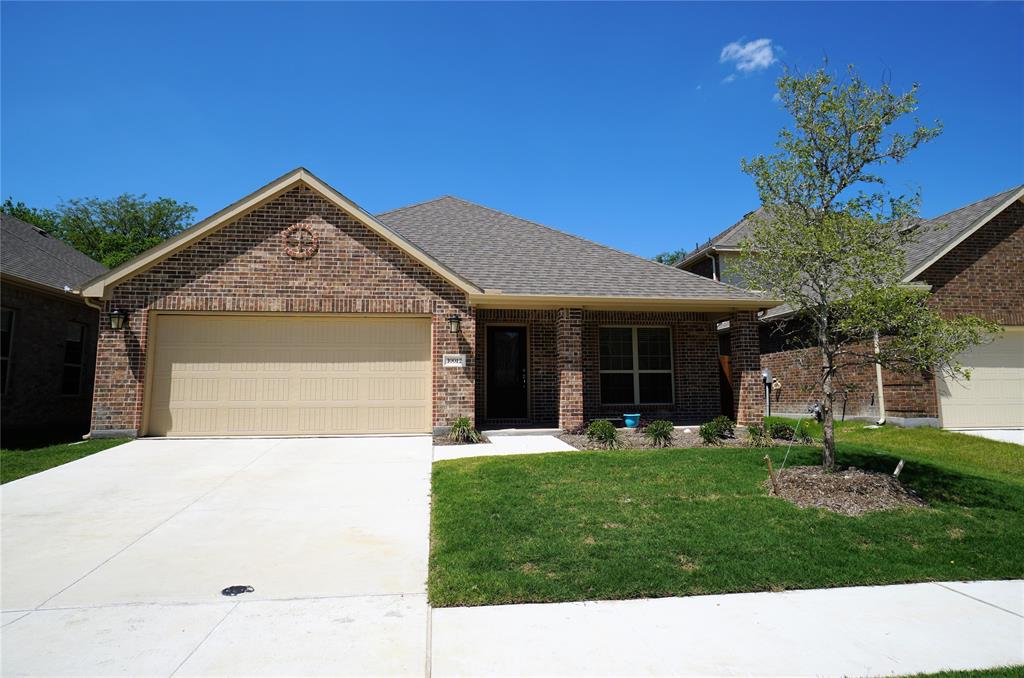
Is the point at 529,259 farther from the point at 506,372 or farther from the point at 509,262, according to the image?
the point at 506,372

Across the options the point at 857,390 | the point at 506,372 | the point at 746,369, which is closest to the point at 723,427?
the point at 746,369

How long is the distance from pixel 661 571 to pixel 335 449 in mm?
6872

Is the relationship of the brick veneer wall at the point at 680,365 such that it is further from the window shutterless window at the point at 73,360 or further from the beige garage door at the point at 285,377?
the window shutterless window at the point at 73,360

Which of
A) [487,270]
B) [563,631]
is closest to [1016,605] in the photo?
[563,631]

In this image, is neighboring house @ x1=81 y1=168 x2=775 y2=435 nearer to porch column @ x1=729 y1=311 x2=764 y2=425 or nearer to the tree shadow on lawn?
porch column @ x1=729 y1=311 x2=764 y2=425

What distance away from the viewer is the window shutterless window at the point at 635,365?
46.8 ft

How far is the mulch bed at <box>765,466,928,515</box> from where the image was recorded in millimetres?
6523

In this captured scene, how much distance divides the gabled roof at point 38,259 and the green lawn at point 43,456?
15.4ft

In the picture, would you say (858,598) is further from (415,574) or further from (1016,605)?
(415,574)

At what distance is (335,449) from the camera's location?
991 cm

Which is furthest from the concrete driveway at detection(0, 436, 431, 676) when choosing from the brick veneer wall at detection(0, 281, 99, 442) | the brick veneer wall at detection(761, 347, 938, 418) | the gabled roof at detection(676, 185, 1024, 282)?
the gabled roof at detection(676, 185, 1024, 282)

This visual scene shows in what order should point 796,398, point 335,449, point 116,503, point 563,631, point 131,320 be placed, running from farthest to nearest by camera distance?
point 796,398, point 131,320, point 335,449, point 116,503, point 563,631

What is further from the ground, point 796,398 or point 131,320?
point 131,320

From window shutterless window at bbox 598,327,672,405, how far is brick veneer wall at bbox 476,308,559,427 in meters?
1.51
